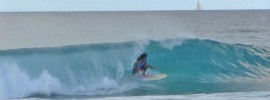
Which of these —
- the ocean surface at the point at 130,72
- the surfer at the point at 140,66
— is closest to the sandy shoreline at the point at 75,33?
the ocean surface at the point at 130,72

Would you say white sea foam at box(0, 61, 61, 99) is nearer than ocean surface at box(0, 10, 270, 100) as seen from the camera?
Yes

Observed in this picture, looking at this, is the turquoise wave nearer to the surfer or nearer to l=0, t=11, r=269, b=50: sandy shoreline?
the surfer

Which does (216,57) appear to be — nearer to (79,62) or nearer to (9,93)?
(79,62)

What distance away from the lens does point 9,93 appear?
12.2 m

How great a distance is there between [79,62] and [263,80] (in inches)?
Answer: 195

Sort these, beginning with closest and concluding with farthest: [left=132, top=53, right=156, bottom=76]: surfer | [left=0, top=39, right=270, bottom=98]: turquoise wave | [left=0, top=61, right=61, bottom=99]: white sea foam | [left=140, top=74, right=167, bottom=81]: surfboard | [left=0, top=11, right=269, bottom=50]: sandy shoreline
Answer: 1. [left=0, top=61, right=61, bottom=99]: white sea foam
2. [left=0, top=39, right=270, bottom=98]: turquoise wave
3. [left=140, top=74, right=167, bottom=81]: surfboard
4. [left=132, top=53, right=156, bottom=76]: surfer
5. [left=0, top=11, right=269, bottom=50]: sandy shoreline

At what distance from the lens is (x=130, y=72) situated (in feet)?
45.9

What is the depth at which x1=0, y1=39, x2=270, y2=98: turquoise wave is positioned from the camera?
12.8 m

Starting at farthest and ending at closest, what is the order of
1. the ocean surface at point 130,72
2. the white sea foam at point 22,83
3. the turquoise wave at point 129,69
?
the turquoise wave at point 129,69 < the ocean surface at point 130,72 < the white sea foam at point 22,83

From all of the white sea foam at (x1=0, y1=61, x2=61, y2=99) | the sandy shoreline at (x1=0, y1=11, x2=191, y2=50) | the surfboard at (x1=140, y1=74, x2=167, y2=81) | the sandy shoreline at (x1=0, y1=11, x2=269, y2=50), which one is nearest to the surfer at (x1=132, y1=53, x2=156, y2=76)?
the surfboard at (x1=140, y1=74, x2=167, y2=81)

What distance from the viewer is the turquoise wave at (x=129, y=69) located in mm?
12812

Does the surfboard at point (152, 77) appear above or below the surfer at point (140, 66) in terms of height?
below

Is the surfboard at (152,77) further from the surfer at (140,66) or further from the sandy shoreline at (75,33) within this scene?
the sandy shoreline at (75,33)

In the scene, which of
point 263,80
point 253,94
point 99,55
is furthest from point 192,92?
point 99,55
